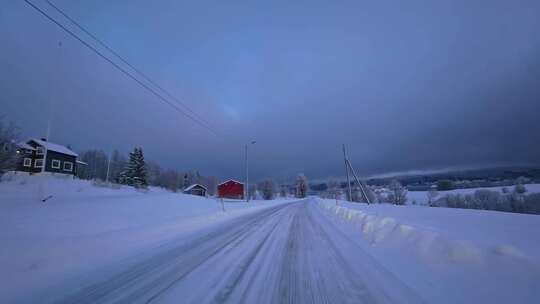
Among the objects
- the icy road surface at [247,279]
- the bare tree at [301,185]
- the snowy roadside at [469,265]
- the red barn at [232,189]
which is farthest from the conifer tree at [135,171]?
the bare tree at [301,185]

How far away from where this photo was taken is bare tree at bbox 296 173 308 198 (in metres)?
118

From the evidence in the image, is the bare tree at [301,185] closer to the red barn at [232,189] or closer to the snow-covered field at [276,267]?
the red barn at [232,189]

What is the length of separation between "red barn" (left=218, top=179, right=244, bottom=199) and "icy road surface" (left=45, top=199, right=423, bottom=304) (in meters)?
64.3

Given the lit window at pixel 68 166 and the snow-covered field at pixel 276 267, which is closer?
the snow-covered field at pixel 276 267

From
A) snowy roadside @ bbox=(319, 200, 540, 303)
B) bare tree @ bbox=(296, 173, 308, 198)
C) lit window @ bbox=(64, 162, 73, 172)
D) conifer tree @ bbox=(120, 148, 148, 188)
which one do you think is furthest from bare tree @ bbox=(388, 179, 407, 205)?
bare tree @ bbox=(296, 173, 308, 198)

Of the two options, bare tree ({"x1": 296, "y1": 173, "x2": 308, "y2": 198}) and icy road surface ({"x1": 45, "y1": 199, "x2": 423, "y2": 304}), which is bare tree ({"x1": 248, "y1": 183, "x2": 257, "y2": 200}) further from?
icy road surface ({"x1": 45, "y1": 199, "x2": 423, "y2": 304})

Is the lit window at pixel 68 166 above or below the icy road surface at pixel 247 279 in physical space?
above

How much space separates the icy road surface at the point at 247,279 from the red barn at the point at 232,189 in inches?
2531

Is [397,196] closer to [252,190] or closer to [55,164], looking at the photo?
[55,164]

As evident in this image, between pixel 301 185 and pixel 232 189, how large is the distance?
55760 mm

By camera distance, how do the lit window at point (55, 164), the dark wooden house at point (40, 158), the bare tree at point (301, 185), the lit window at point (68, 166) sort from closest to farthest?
the dark wooden house at point (40, 158)
the lit window at point (55, 164)
the lit window at point (68, 166)
the bare tree at point (301, 185)

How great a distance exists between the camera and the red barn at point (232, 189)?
69438 mm

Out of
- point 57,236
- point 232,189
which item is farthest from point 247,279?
point 232,189

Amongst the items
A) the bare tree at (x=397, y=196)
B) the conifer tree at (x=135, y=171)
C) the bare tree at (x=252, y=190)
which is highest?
the conifer tree at (x=135, y=171)
